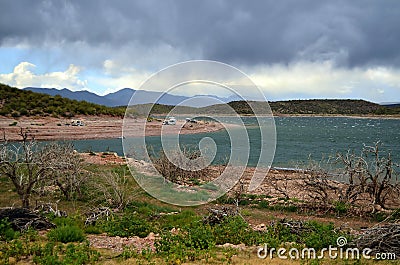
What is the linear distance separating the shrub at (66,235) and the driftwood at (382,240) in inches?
225

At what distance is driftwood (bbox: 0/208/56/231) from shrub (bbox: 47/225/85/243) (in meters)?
0.84

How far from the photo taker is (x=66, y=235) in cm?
747

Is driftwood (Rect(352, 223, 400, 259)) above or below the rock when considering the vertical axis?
above

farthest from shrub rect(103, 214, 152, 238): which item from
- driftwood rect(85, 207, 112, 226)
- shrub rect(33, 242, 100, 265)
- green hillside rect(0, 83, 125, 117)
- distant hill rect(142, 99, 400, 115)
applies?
distant hill rect(142, 99, 400, 115)

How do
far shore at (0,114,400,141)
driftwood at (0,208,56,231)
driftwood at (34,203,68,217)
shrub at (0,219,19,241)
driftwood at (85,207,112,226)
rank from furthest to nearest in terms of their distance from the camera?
1. far shore at (0,114,400,141)
2. driftwood at (34,203,68,217)
3. driftwood at (85,207,112,226)
4. driftwood at (0,208,56,231)
5. shrub at (0,219,19,241)

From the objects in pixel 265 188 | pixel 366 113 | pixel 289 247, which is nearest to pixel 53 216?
pixel 289 247

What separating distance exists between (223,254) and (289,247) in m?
1.63

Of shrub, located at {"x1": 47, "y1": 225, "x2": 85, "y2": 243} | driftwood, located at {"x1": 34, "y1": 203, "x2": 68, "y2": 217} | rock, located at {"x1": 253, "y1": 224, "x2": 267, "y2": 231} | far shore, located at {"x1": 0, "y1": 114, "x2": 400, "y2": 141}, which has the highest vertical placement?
far shore, located at {"x1": 0, "y1": 114, "x2": 400, "y2": 141}

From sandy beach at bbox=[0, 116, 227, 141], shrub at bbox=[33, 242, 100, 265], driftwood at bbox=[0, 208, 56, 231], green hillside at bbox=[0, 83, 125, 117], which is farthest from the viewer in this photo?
green hillside at bbox=[0, 83, 125, 117]

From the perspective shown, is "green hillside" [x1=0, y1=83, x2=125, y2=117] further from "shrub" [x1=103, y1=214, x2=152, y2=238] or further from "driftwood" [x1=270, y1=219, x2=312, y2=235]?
"driftwood" [x1=270, y1=219, x2=312, y2=235]

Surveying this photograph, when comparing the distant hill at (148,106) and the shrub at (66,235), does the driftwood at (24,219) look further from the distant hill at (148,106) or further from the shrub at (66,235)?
the distant hill at (148,106)

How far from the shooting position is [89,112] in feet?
167

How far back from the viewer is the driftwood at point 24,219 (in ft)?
26.4

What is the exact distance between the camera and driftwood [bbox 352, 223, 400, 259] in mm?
7078
